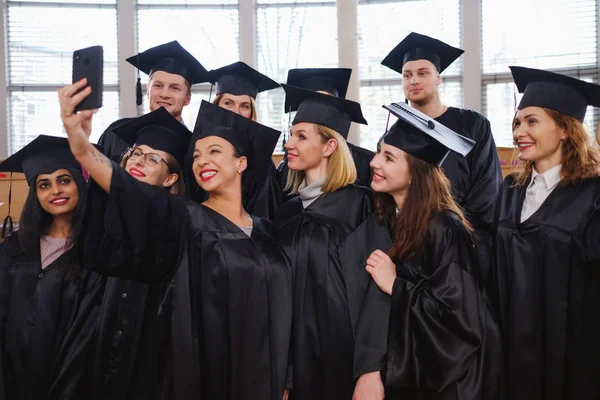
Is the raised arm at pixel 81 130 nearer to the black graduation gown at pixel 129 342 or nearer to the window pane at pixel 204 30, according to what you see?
the black graduation gown at pixel 129 342

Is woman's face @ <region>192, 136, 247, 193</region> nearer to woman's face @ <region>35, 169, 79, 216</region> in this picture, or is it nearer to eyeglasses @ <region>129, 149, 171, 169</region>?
eyeglasses @ <region>129, 149, 171, 169</region>

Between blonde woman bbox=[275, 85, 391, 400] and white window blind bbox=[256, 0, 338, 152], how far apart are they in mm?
6616

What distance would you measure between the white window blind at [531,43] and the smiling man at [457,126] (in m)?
5.30

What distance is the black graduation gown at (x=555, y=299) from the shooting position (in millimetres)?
2803

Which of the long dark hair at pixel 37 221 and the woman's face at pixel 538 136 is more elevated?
the woman's face at pixel 538 136

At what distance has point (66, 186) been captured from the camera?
3.19 metres

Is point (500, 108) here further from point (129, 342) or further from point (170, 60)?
point (129, 342)

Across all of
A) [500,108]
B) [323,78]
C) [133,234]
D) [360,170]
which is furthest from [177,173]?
[500,108]

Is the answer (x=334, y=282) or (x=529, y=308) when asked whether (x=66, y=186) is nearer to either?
(x=334, y=282)

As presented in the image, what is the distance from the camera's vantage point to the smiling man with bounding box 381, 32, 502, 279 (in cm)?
387

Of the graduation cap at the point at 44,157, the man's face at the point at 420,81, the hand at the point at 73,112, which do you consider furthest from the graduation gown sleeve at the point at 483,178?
the hand at the point at 73,112

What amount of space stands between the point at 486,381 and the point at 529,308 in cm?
39

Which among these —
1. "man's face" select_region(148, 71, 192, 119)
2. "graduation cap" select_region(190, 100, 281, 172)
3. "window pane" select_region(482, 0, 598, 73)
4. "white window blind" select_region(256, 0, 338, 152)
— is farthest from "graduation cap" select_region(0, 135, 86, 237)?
"window pane" select_region(482, 0, 598, 73)

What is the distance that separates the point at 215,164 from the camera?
9.20 ft
